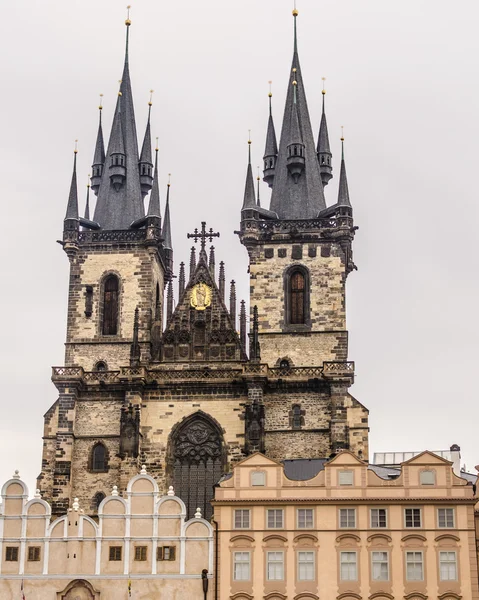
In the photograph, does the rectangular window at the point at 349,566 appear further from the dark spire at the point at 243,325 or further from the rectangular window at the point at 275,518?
the dark spire at the point at 243,325

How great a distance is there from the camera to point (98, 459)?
2596 inches

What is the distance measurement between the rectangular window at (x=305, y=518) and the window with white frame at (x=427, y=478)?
423 cm

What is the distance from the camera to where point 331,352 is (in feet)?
221

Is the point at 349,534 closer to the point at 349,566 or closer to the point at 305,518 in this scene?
the point at 349,566

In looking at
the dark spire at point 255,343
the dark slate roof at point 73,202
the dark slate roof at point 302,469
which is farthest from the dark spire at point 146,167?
the dark slate roof at point 302,469

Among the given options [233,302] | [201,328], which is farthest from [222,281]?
[201,328]

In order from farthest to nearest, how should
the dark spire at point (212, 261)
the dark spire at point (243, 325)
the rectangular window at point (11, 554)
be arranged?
the dark spire at point (212, 261)
the dark spire at point (243, 325)
the rectangular window at point (11, 554)

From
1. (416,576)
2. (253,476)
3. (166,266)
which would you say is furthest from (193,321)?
(416,576)

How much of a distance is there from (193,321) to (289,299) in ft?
16.6

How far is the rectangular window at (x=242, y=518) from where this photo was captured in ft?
161

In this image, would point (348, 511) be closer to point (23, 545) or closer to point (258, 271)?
point (23, 545)

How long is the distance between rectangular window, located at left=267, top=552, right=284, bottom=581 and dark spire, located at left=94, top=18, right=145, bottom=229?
2817cm

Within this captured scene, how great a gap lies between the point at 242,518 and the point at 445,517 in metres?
7.39

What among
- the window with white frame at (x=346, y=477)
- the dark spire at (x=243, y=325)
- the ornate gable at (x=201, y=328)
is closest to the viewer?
the window with white frame at (x=346, y=477)
